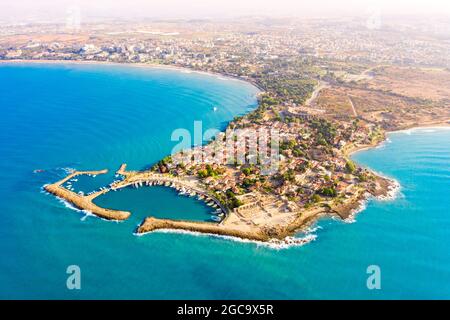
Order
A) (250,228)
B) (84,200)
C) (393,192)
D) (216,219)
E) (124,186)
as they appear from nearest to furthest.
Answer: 1. (250,228)
2. (216,219)
3. (84,200)
4. (393,192)
5. (124,186)

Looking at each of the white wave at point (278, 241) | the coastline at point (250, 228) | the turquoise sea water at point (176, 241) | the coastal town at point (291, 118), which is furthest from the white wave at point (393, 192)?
the white wave at point (278, 241)

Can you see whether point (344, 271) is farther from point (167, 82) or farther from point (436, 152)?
point (167, 82)

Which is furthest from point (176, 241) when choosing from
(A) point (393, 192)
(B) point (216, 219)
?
(A) point (393, 192)

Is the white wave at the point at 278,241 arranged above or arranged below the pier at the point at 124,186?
below

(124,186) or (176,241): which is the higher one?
(124,186)

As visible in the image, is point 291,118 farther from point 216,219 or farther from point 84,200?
point 84,200

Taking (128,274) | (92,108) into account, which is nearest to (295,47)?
(92,108)

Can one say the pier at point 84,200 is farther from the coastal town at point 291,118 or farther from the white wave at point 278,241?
the white wave at point 278,241
